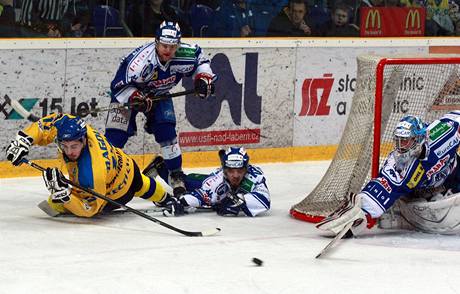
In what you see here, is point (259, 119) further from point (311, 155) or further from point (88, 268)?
point (88, 268)

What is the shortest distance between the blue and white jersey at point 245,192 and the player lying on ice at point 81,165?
0.36 meters

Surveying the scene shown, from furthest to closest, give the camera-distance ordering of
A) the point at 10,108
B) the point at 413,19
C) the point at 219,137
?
the point at 413,19, the point at 219,137, the point at 10,108

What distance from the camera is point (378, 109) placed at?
6855 mm

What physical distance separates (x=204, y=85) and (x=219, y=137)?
1.38 m

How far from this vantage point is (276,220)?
280 inches

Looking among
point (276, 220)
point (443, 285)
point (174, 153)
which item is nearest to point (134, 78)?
point (174, 153)

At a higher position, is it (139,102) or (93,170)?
(139,102)

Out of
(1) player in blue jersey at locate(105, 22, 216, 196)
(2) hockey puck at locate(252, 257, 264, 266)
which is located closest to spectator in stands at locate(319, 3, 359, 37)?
(1) player in blue jersey at locate(105, 22, 216, 196)

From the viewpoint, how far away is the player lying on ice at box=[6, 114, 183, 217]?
651 centimetres

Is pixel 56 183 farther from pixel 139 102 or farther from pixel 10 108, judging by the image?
pixel 10 108

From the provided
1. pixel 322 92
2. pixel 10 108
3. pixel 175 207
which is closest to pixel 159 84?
pixel 175 207

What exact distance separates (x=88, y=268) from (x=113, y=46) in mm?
2941

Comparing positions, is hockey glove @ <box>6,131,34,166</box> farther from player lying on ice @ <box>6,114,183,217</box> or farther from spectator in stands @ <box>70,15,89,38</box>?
spectator in stands @ <box>70,15,89,38</box>

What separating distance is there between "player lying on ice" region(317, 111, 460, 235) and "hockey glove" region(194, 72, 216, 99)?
1262 millimetres
